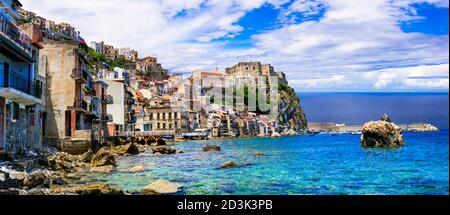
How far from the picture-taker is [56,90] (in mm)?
30250

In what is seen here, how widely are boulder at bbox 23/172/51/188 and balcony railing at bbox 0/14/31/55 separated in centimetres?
587

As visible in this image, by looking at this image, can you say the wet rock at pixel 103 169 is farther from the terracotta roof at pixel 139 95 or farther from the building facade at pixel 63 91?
the terracotta roof at pixel 139 95

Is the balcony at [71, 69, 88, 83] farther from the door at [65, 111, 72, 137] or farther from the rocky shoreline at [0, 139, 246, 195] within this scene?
the rocky shoreline at [0, 139, 246, 195]

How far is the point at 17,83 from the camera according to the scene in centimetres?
1838

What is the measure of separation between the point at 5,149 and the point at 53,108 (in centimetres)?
1263

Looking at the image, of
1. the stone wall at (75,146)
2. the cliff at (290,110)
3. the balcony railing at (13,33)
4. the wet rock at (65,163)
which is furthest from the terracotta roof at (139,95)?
the balcony railing at (13,33)

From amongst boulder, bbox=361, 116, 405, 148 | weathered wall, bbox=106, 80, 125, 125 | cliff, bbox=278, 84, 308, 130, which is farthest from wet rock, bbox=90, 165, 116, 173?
cliff, bbox=278, 84, 308, 130

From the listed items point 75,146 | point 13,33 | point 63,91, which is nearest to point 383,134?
point 75,146

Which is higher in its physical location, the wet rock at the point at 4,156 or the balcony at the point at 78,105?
the balcony at the point at 78,105

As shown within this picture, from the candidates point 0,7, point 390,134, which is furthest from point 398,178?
point 390,134

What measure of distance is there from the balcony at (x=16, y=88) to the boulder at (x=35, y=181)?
4377mm

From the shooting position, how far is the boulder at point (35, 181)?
1292 centimetres

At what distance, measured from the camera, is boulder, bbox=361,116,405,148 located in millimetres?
50406
